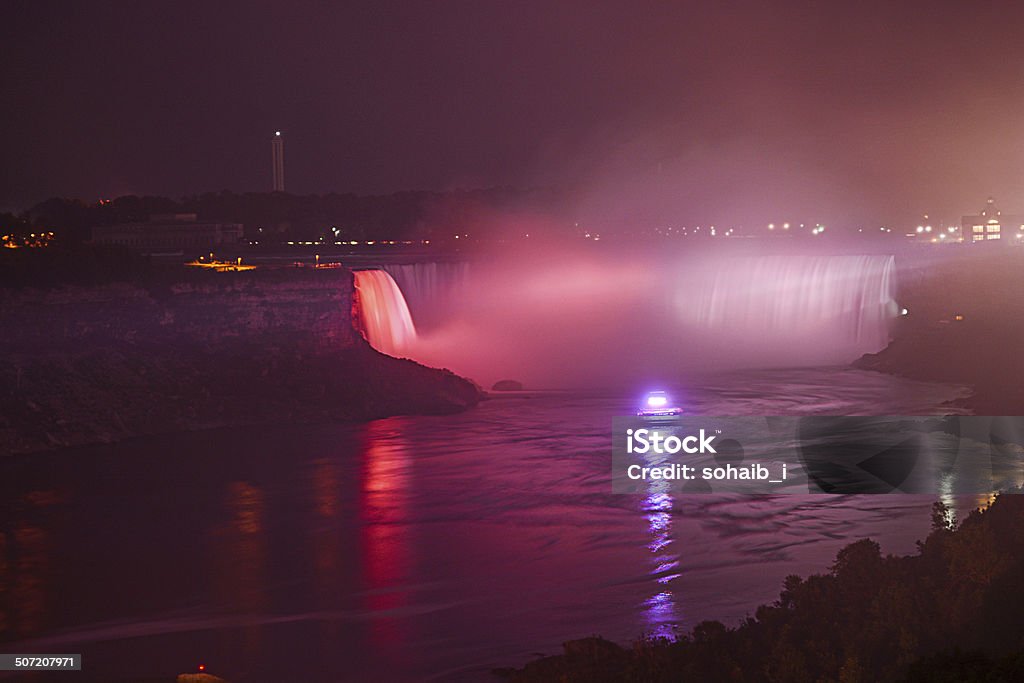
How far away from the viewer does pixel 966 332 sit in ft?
192

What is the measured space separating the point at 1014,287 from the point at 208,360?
1620 inches

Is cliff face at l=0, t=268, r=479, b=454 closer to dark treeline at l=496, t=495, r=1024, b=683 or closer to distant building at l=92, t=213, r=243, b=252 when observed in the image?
dark treeline at l=496, t=495, r=1024, b=683

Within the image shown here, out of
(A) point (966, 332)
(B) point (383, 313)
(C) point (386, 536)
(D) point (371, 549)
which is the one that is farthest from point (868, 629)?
(A) point (966, 332)

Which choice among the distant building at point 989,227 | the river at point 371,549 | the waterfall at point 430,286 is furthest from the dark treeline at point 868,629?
the distant building at point 989,227

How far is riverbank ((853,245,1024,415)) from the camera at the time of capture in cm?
5066

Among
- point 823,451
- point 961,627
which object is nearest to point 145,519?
point 823,451

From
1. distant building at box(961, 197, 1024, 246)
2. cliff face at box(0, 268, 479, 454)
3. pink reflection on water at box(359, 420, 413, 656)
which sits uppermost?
distant building at box(961, 197, 1024, 246)

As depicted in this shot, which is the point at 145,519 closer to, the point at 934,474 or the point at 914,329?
the point at 934,474

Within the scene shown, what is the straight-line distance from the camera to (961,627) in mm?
15547

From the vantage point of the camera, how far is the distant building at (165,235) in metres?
79.5

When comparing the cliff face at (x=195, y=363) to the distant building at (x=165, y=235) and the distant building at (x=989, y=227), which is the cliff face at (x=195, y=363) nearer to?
the distant building at (x=165, y=235)

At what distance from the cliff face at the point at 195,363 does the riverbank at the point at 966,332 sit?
19.9 m

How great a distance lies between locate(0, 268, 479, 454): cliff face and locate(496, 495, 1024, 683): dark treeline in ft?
91.7

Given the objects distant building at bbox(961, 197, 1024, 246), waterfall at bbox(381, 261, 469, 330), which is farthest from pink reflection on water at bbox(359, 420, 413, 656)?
distant building at bbox(961, 197, 1024, 246)
